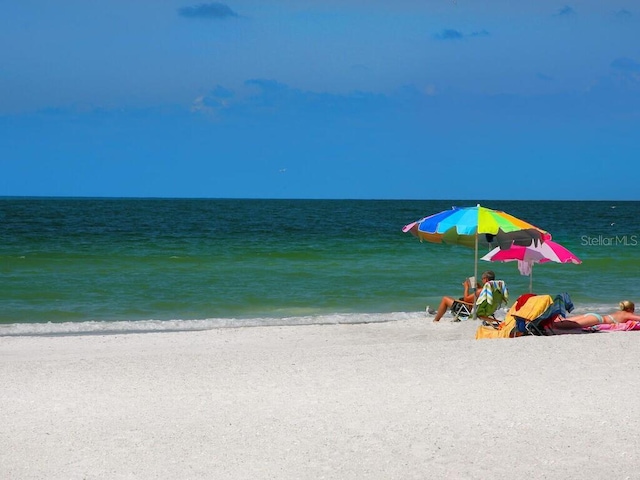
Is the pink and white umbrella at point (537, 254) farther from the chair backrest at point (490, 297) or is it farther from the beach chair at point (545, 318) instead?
the beach chair at point (545, 318)

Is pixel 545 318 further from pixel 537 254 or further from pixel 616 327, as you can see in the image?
pixel 537 254

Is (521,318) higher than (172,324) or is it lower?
higher

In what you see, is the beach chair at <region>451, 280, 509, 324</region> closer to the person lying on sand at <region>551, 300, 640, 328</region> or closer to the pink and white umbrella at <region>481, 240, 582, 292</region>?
the pink and white umbrella at <region>481, 240, 582, 292</region>

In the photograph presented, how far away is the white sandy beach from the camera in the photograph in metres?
5.09

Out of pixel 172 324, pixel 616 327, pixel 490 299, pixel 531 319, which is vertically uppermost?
pixel 490 299

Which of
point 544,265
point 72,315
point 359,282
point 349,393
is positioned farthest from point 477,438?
point 544,265

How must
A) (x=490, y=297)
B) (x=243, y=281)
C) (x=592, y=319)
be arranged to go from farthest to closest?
(x=243, y=281), (x=490, y=297), (x=592, y=319)

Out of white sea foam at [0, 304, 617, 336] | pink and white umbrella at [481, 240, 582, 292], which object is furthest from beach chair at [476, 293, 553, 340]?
white sea foam at [0, 304, 617, 336]

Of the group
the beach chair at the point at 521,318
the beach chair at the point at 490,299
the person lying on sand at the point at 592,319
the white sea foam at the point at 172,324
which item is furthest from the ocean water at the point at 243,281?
the person lying on sand at the point at 592,319

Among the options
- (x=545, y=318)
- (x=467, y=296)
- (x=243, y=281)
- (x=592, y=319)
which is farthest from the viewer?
(x=243, y=281)

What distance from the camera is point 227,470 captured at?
500 centimetres

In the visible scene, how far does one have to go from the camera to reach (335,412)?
20.2 feet

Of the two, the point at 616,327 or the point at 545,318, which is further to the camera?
the point at 616,327

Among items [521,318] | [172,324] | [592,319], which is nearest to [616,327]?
[592,319]
